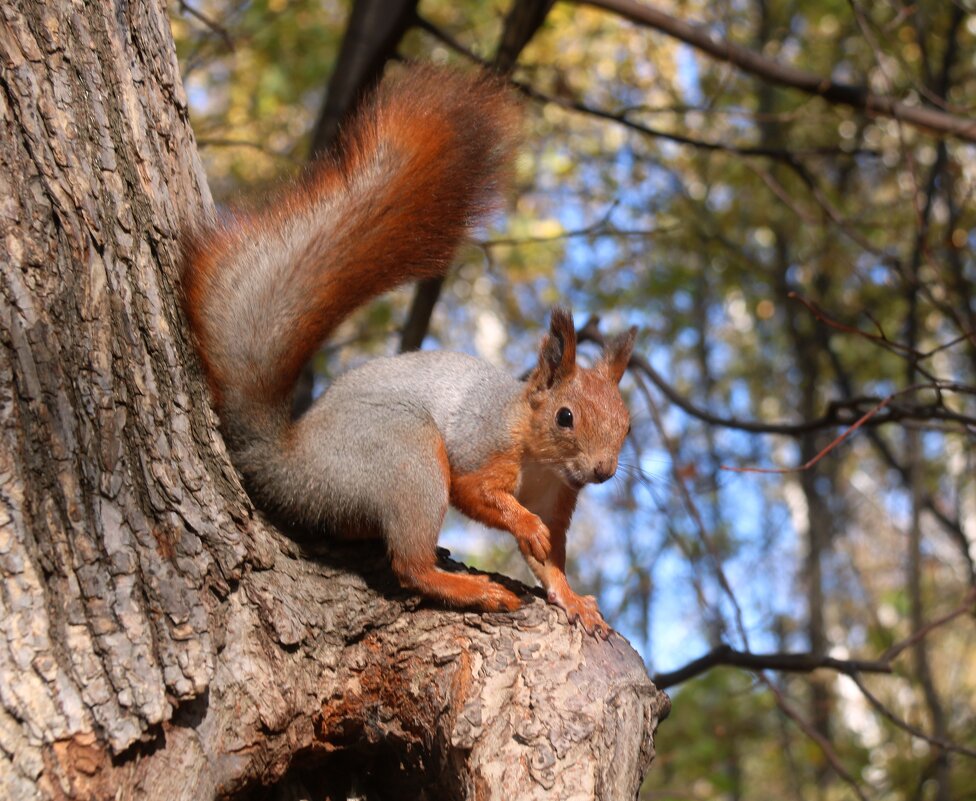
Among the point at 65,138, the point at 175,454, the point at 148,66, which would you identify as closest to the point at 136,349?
the point at 175,454

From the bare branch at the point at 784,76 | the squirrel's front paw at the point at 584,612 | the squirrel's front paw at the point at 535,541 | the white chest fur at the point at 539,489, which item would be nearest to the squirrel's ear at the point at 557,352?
the white chest fur at the point at 539,489

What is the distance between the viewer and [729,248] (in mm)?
4871

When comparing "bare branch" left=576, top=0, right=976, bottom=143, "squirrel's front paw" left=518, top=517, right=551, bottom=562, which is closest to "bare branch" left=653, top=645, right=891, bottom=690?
"squirrel's front paw" left=518, top=517, right=551, bottom=562

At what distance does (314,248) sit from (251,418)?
0.33m

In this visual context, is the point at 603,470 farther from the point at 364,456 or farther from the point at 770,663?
the point at 770,663

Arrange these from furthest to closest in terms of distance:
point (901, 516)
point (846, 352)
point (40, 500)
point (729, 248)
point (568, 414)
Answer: point (901, 516) → point (846, 352) → point (729, 248) → point (568, 414) → point (40, 500)

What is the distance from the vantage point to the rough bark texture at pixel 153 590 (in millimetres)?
1386

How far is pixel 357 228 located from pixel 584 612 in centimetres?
82

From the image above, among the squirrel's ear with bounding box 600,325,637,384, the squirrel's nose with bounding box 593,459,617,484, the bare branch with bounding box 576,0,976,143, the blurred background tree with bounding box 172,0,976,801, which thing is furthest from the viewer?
the blurred background tree with bounding box 172,0,976,801

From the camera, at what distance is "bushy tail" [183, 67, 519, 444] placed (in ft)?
5.76

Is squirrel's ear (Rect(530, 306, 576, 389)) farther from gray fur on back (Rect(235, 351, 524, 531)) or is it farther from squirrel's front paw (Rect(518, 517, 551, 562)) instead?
squirrel's front paw (Rect(518, 517, 551, 562))

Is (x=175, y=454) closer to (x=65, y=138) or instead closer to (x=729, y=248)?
(x=65, y=138)

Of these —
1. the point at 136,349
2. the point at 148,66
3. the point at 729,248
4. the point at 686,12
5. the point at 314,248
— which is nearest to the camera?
the point at 136,349

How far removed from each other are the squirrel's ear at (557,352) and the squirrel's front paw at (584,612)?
56 centimetres
